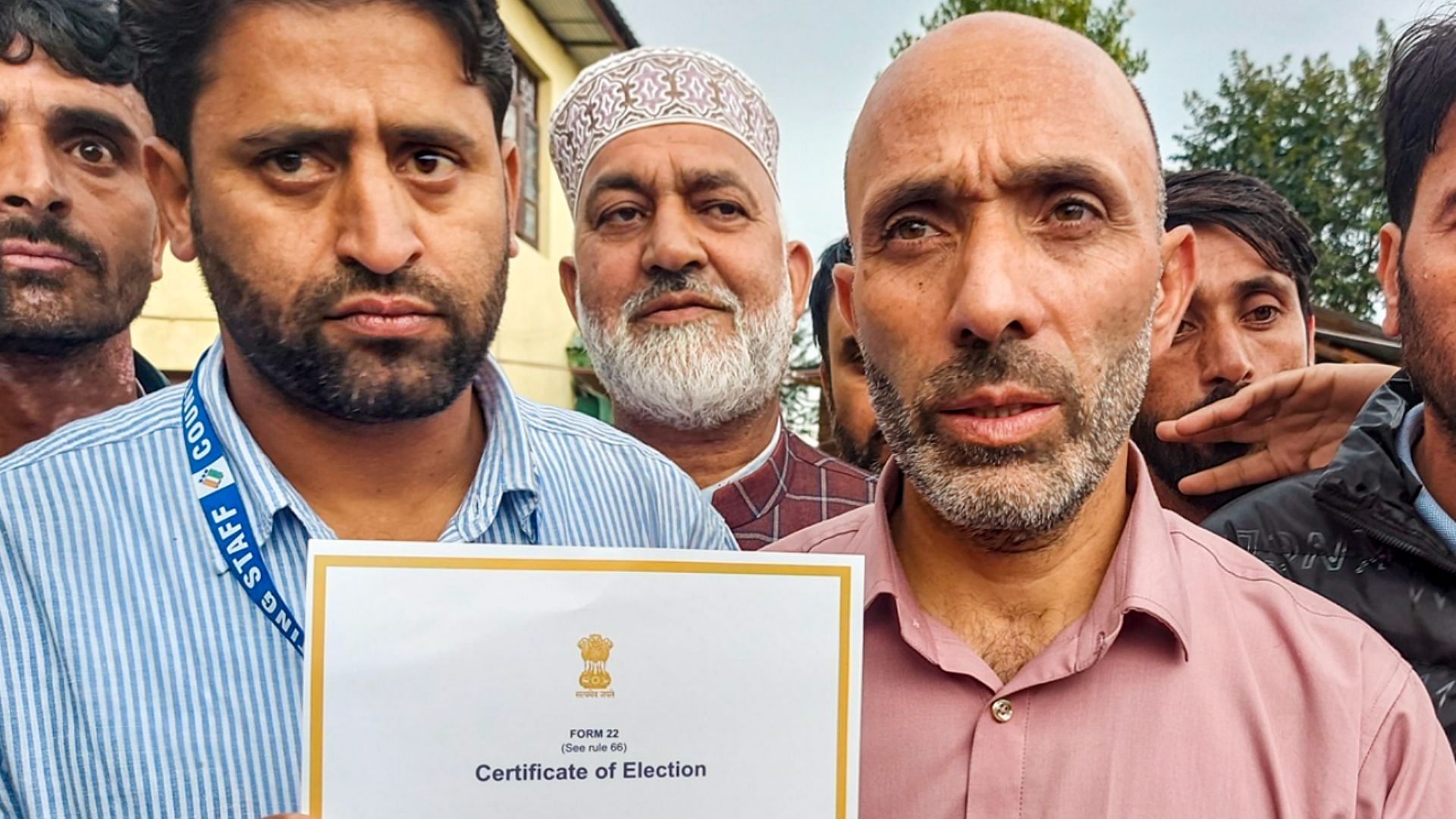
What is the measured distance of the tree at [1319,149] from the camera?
805 cm

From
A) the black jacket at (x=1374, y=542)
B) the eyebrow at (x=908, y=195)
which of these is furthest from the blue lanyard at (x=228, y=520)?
the black jacket at (x=1374, y=542)

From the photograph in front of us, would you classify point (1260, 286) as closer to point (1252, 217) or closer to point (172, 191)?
point (1252, 217)

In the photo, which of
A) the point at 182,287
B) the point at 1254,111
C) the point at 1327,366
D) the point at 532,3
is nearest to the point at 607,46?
the point at 532,3

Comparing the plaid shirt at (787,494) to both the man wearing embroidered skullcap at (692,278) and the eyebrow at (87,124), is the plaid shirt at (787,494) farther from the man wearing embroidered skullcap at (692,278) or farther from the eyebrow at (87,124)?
the eyebrow at (87,124)

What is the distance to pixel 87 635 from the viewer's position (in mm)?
1471

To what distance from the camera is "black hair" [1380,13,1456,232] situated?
207cm

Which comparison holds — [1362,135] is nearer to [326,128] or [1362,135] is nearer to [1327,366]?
[1327,366]

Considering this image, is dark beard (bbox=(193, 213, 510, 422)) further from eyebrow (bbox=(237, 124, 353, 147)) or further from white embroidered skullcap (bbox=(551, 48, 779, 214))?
white embroidered skullcap (bbox=(551, 48, 779, 214))

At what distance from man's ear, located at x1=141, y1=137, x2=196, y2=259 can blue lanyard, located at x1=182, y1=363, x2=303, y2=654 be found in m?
0.28

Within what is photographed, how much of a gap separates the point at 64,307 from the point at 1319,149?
34.9 ft

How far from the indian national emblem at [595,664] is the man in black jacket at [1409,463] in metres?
1.52

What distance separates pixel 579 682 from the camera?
4.38ft

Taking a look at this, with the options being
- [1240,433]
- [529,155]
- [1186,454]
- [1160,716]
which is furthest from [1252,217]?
[529,155]

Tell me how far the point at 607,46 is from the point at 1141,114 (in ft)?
25.7
